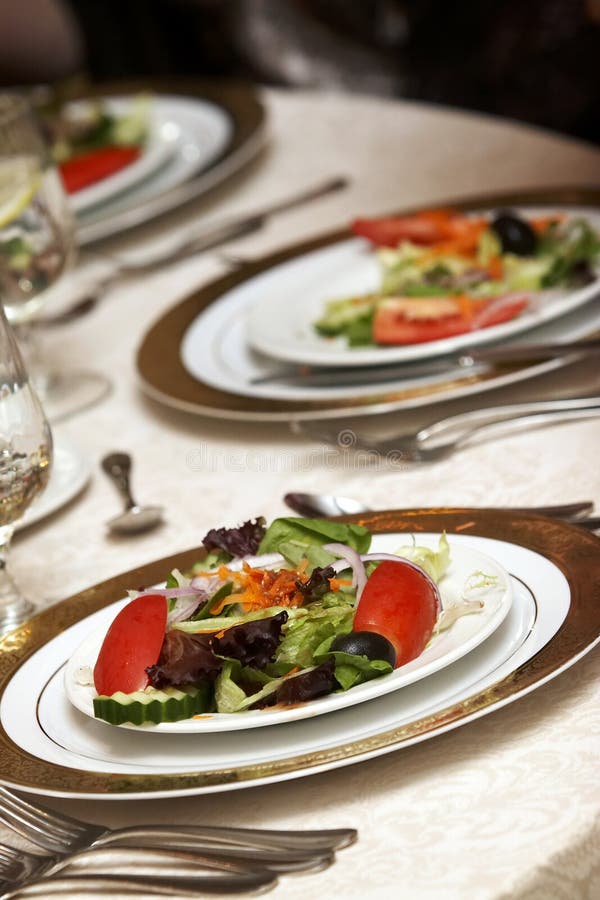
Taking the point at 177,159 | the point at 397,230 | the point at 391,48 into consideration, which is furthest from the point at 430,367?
the point at 391,48

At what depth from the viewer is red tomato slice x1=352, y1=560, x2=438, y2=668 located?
0.81 m

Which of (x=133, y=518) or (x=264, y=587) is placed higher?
(x=264, y=587)

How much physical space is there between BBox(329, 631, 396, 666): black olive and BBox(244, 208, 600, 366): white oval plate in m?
0.61

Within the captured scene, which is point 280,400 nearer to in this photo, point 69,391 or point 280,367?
point 280,367

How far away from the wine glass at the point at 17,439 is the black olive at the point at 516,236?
2.39 ft

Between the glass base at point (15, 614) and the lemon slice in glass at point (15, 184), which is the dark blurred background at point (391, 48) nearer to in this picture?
the lemon slice in glass at point (15, 184)

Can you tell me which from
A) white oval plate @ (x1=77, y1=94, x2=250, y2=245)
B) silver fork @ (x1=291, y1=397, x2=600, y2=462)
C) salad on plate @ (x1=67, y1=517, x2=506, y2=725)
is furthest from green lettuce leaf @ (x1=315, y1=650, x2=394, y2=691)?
white oval plate @ (x1=77, y1=94, x2=250, y2=245)

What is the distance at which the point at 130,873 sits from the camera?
736mm

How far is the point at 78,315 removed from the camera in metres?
1.97

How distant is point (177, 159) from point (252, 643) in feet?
5.97

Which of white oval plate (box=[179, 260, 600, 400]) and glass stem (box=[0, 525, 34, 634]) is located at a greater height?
glass stem (box=[0, 525, 34, 634])

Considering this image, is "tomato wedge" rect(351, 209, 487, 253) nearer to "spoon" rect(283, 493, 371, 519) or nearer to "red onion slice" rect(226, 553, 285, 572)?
"spoon" rect(283, 493, 371, 519)

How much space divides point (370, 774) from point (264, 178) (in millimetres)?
1773

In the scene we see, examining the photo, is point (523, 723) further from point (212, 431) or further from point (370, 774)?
point (212, 431)
